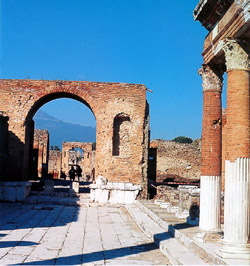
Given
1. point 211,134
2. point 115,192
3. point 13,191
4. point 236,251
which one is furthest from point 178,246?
point 13,191

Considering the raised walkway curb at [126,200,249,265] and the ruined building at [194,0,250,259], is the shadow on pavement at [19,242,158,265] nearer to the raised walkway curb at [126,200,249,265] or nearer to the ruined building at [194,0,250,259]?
the raised walkway curb at [126,200,249,265]

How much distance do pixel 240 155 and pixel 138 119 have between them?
11329 mm

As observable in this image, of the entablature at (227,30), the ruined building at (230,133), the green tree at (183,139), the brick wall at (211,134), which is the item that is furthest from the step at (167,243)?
the green tree at (183,139)

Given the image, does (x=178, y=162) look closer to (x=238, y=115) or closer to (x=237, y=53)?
(x=237, y=53)

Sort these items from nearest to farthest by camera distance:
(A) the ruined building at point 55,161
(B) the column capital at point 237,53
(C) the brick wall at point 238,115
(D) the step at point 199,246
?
(D) the step at point 199,246 → (C) the brick wall at point 238,115 → (B) the column capital at point 237,53 → (A) the ruined building at point 55,161

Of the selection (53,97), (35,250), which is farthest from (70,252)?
(53,97)

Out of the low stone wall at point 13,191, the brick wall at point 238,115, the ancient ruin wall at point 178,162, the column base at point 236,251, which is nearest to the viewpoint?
the column base at point 236,251

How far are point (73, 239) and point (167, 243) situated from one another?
2.28 meters

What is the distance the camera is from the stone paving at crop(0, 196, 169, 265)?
728 cm

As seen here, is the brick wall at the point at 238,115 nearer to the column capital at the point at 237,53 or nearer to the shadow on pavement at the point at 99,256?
the column capital at the point at 237,53

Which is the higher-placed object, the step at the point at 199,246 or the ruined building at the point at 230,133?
the ruined building at the point at 230,133

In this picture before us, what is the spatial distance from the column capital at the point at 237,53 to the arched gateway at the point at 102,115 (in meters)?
10.8

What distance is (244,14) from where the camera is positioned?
603 cm

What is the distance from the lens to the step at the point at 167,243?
649 centimetres
